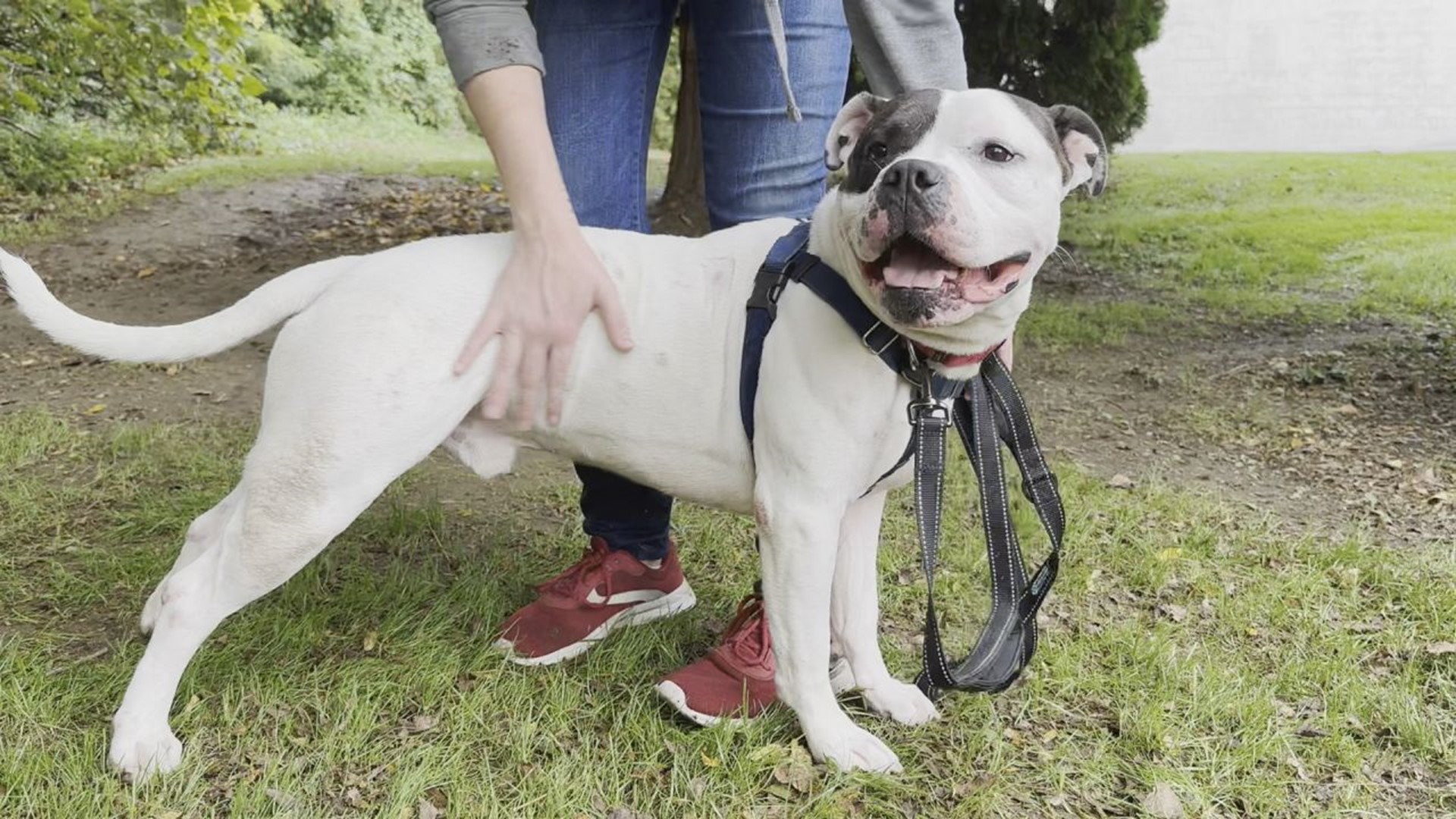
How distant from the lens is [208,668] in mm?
2643

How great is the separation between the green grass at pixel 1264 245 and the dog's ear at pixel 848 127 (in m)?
4.21

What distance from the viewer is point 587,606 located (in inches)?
115

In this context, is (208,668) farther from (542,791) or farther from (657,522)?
(657,522)

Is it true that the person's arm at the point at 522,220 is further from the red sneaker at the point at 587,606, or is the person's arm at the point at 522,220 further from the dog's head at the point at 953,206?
the red sneaker at the point at 587,606

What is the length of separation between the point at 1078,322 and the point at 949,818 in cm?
485

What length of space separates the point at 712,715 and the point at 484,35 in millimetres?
1607

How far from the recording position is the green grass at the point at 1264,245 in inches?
267

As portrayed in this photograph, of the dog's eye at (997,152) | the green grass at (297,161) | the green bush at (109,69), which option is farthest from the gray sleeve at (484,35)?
the green grass at (297,161)

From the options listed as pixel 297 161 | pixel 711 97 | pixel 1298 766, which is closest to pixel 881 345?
pixel 711 97

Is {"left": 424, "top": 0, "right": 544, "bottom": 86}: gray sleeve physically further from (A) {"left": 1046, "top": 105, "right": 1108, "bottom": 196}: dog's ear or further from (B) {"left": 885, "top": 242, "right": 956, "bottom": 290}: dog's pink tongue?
(A) {"left": 1046, "top": 105, "right": 1108, "bottom": 196}: dog's ear

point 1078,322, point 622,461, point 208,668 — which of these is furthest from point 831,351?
point 1078,322

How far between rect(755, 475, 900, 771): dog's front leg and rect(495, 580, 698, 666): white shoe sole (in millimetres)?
606

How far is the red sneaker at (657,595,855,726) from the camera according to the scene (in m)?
2.56

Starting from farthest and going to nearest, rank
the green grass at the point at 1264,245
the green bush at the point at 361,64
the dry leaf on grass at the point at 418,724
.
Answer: the green bush at the point at 361,64 → the green grass at the point at 1264,245 → the dry leaf on grass at the point at 418,724
